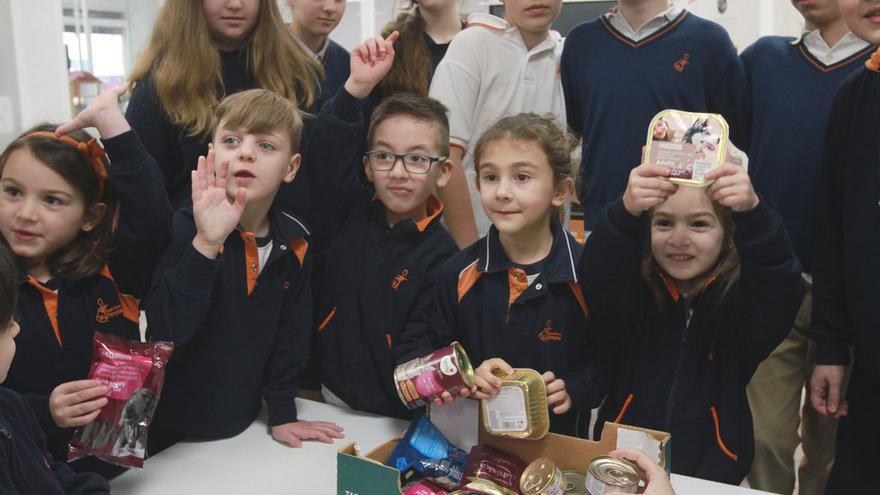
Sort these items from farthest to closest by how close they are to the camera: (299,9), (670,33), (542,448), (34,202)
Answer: (299,9) → (670,33) → (34,202) → (542,448)

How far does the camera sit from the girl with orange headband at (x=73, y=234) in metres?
1.52

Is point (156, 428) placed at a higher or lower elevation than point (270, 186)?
lower

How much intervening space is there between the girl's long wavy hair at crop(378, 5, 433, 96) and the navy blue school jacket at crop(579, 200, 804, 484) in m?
0.93

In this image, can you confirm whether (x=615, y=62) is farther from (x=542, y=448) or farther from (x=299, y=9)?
(x=542, y=448)

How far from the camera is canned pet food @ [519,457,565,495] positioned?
127cm

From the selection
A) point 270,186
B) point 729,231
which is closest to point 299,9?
point 270,186

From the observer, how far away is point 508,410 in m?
1.39

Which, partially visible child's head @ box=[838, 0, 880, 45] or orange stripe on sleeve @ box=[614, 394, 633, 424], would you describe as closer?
partially visible child's head @ box=[838, 0, 880, 45]

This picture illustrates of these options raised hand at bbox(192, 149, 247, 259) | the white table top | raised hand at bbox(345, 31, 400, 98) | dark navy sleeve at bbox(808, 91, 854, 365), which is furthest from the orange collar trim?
raised hand at bbox(192, 149, 247, 259)

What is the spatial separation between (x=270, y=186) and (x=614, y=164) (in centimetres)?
101

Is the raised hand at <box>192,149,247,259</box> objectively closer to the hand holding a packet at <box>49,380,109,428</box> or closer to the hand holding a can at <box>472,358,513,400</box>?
the hand holding a packet at <box>49,380,109,428</box>

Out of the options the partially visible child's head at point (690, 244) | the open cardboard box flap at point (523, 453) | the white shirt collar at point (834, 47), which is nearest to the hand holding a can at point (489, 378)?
the open cardboard box flap at point (523, 453)

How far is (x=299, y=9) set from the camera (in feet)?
7.74

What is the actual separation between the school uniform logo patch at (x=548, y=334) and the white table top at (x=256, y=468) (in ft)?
1.26
